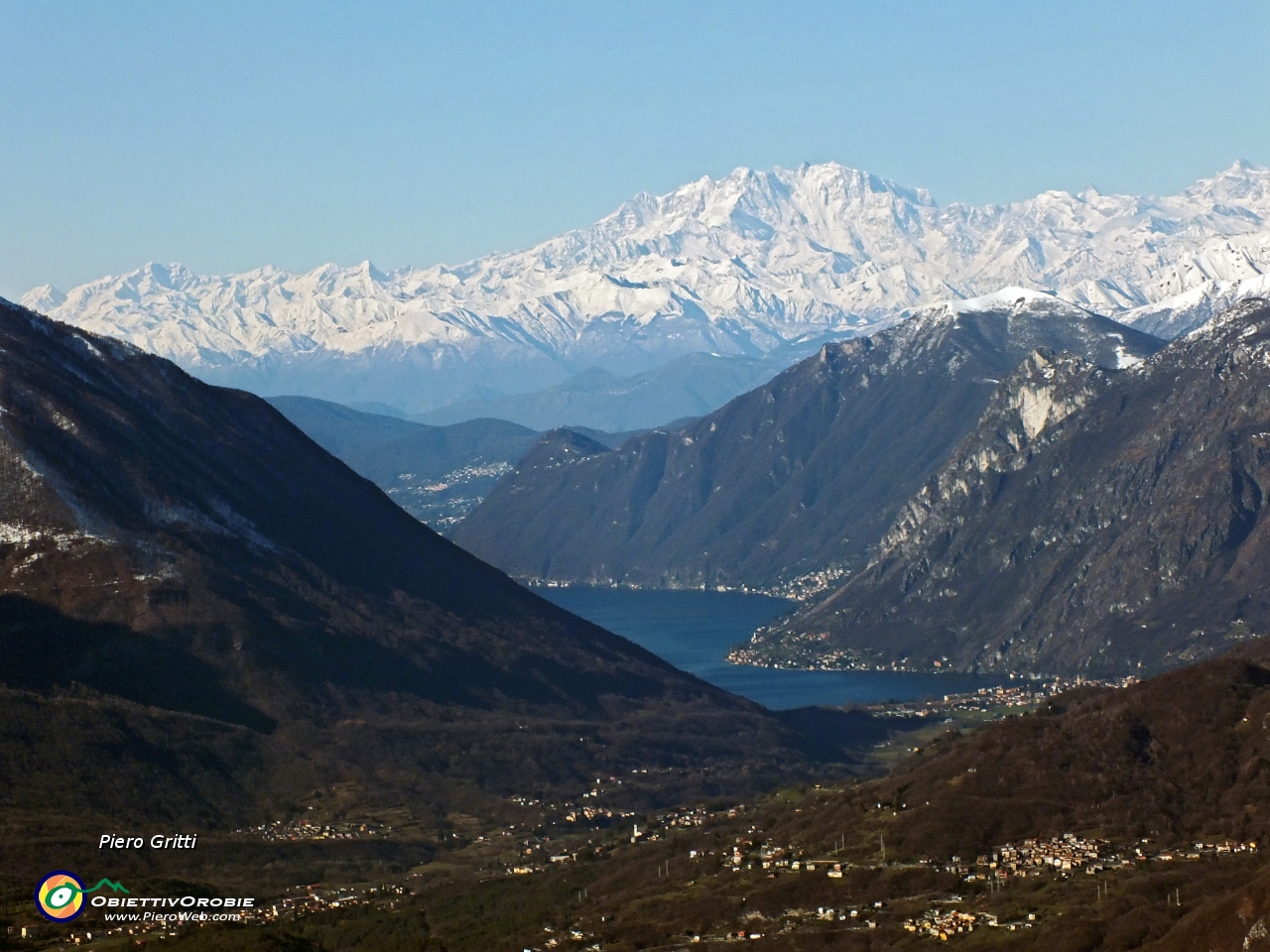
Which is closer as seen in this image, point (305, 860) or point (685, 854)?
point (685, 854)

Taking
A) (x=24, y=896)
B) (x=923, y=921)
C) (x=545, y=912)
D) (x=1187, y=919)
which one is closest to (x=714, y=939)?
(x=923, y=921)

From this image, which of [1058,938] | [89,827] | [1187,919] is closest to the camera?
[1187,919]

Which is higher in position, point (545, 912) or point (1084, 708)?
point (1084, 708)

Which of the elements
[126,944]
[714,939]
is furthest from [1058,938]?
[126,944]

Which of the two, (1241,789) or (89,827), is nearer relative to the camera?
(1241,789)

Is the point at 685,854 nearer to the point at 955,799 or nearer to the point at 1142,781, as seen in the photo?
the point at 955,799

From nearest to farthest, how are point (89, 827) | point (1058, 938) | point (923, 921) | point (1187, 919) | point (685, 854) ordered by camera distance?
point (1187, 919) < point (1058, 938) < point (923, 921) < point (685, 854) < point (89, 827)

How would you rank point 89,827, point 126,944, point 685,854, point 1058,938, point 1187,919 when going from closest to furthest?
point 1187,919 → point 1058,938 → point 126,944 → point 685,854 → point 89,827

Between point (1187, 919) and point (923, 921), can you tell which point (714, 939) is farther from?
point (1187, 919)

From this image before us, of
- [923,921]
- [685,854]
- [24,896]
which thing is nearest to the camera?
[923,921]
